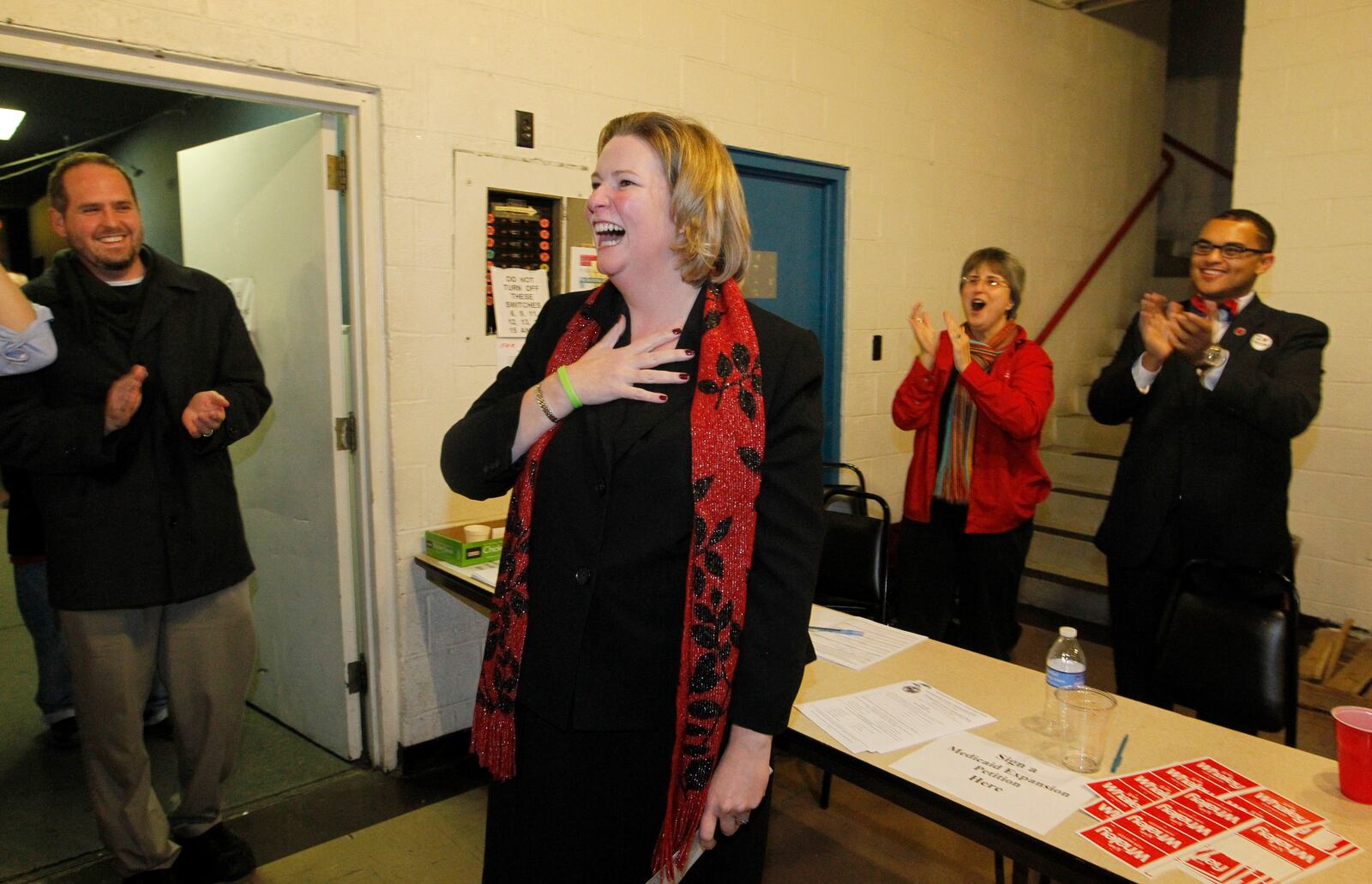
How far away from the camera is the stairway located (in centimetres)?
449

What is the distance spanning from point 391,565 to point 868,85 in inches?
111

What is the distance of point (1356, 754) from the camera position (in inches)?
54.1

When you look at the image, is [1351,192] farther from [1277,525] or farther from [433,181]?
[433,181]

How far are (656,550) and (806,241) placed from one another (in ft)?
9.54

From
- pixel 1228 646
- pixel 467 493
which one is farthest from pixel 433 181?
pixel 1228 646

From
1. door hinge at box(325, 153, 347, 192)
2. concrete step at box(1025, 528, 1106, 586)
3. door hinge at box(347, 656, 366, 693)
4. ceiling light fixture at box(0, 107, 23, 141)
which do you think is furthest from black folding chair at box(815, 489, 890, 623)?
ceiling light fixture at box(0, 107, 23, 141)

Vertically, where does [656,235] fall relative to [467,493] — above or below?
above

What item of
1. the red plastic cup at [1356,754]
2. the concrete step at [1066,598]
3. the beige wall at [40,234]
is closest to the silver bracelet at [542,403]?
the red plastic cup at [1356,754]

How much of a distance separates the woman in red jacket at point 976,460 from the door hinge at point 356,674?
1.80 metres

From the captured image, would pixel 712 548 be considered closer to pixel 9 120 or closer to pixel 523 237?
pixel 523 237

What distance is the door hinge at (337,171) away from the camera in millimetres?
2705

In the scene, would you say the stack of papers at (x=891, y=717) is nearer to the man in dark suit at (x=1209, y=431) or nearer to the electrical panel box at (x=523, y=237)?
the man in dark suit at (x=1209, y=431)

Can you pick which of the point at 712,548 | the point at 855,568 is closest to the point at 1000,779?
the point at 712,548

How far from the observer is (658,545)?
1.25m
